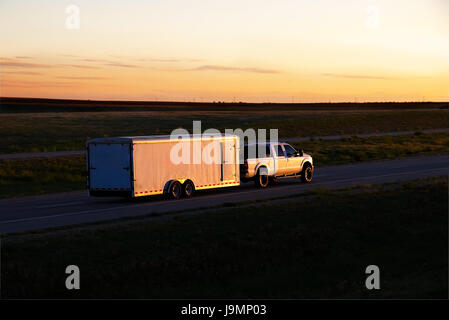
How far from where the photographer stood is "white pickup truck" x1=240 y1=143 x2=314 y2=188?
3021 centimetres

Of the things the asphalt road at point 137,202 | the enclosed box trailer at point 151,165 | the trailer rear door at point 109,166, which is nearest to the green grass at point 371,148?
the asphalt road at point 137,202

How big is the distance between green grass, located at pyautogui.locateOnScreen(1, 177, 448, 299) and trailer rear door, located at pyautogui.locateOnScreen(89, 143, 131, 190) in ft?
15.8

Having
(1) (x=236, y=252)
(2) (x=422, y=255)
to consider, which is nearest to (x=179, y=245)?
(1) (x=236, y=252)

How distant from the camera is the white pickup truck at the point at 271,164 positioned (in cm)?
3021

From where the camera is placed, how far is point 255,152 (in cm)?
3069

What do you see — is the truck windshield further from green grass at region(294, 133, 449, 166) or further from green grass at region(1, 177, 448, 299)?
green grass at region(294, 133, 449, 166)

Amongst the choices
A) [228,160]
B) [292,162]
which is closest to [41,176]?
[228,160]

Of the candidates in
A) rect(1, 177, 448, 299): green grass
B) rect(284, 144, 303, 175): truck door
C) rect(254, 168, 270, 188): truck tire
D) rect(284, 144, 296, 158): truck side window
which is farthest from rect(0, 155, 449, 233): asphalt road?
rect(1, 177, 448, 299): green grass

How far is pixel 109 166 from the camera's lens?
25812mm

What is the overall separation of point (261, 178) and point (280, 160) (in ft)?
4.93

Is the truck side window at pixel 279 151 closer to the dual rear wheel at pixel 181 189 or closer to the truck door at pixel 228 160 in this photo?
the truck door at pixel 228 160

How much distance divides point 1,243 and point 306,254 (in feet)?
22.6

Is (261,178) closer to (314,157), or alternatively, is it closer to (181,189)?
(181,189)
